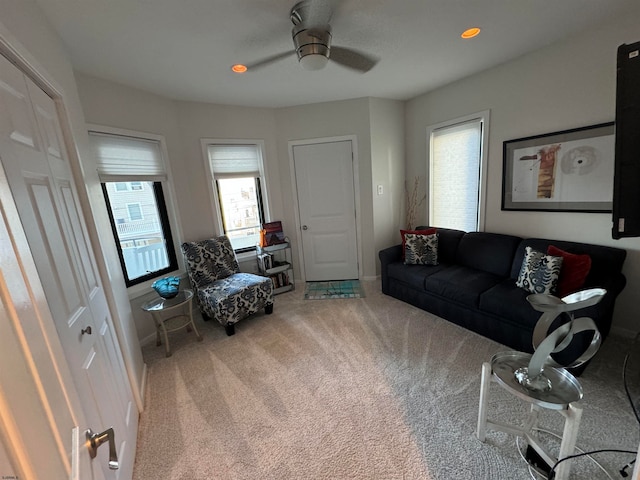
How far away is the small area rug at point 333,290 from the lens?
3488mm

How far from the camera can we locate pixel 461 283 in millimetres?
2594

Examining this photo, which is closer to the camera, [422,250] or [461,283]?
[461,283]

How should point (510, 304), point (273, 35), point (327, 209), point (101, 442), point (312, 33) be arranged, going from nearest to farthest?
1. point (101, 442)
2. point (312, 33)
3. point (273, 35)
4. point (510, 304)
5. point (327, 209)

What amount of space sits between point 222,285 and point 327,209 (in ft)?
5.66

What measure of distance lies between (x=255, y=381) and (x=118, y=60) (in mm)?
2701

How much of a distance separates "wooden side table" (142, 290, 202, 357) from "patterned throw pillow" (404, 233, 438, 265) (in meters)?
2.42

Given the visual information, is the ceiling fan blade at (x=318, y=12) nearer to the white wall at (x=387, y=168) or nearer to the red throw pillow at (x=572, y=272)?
the white wall at (x=387, y=168)

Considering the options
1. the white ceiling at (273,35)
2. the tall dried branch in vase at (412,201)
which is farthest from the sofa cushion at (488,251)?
the white ceiling at (273,35)

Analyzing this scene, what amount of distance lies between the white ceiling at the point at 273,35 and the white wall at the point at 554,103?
0.14m

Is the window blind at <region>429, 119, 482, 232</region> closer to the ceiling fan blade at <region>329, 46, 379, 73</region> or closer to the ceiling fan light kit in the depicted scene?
the ceiling fan blade at <region>329, 46, 379, 73</region>

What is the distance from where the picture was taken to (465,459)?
142cm

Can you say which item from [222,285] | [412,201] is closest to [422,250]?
[412,201]

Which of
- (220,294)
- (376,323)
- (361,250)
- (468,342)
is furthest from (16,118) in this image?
(361,250)

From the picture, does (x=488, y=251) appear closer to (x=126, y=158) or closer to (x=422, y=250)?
(x=422, y=250)
